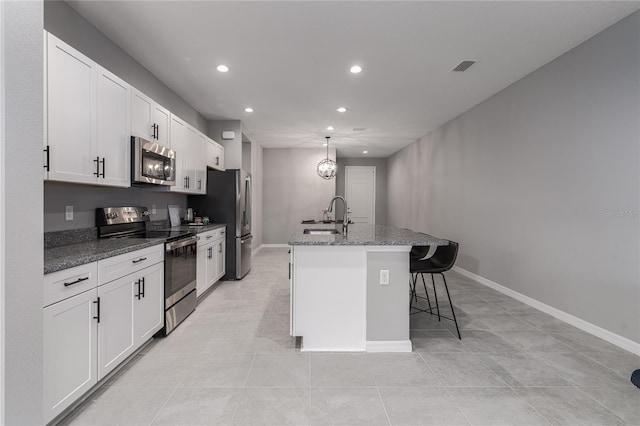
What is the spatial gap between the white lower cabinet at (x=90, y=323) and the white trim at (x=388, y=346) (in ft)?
6.11

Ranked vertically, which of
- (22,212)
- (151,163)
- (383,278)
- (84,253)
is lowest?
(383,278)

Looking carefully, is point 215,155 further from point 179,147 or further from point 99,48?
Answer: point 99,48

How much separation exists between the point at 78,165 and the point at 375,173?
834 centimetres

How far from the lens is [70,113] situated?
6.46 ft

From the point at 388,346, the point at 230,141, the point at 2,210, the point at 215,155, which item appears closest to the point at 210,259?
the point at 215,155

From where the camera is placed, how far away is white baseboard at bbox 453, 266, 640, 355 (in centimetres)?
249

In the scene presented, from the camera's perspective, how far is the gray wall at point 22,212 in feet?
3.01

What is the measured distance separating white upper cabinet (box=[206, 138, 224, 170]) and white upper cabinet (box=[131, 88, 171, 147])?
1297 mm

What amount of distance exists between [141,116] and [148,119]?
4.9 inches

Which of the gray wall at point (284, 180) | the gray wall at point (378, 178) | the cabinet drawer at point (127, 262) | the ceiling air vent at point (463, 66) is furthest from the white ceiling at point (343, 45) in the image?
the gray wall at point (378, 178)

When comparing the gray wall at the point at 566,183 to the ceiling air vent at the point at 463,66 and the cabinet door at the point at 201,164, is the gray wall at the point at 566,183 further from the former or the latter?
the cabinet door at the point at 201,164

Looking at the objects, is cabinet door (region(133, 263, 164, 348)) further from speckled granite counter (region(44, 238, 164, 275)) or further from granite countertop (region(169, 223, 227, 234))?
granite countertop (region(169, 223, 227, 234))

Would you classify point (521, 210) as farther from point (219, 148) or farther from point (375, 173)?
point (375, 173)

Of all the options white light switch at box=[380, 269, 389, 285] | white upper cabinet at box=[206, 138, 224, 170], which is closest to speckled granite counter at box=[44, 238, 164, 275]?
white light switch at box=[380, 269, 389, 285]
